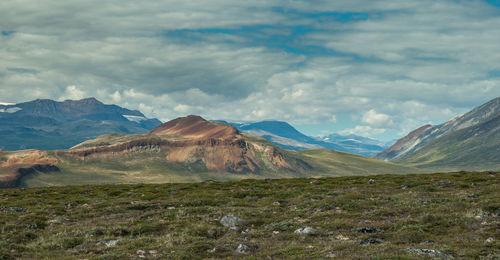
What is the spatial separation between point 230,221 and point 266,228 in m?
2.89

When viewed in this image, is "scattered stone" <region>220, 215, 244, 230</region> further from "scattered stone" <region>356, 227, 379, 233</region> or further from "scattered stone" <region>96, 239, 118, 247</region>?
"scattered stone" <region>356, 227, 379, 233</region>

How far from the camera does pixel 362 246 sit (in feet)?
59.9

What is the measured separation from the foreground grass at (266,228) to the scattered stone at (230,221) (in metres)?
0.40

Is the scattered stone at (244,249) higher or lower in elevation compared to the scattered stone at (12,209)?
higher

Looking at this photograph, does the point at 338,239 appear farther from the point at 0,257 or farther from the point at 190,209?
the point at 0,257

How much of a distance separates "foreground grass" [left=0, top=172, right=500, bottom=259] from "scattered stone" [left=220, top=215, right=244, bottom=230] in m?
0.40

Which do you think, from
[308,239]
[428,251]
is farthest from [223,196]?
[428,251]

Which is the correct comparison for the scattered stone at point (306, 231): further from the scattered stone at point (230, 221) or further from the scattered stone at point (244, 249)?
the scattered stone at point (230, 221)

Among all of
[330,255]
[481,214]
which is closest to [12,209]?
[330,255]

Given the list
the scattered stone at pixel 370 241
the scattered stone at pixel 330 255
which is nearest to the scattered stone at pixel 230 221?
the scattered stone at pixel 370 241

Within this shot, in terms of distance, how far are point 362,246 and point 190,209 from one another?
54.0ft

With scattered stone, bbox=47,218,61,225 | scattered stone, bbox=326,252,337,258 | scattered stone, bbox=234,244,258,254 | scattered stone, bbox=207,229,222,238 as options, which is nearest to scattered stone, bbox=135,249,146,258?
scattered stone, bbox=234,244,258,254

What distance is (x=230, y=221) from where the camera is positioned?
25.5 metres

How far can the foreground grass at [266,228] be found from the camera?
18234 mm
